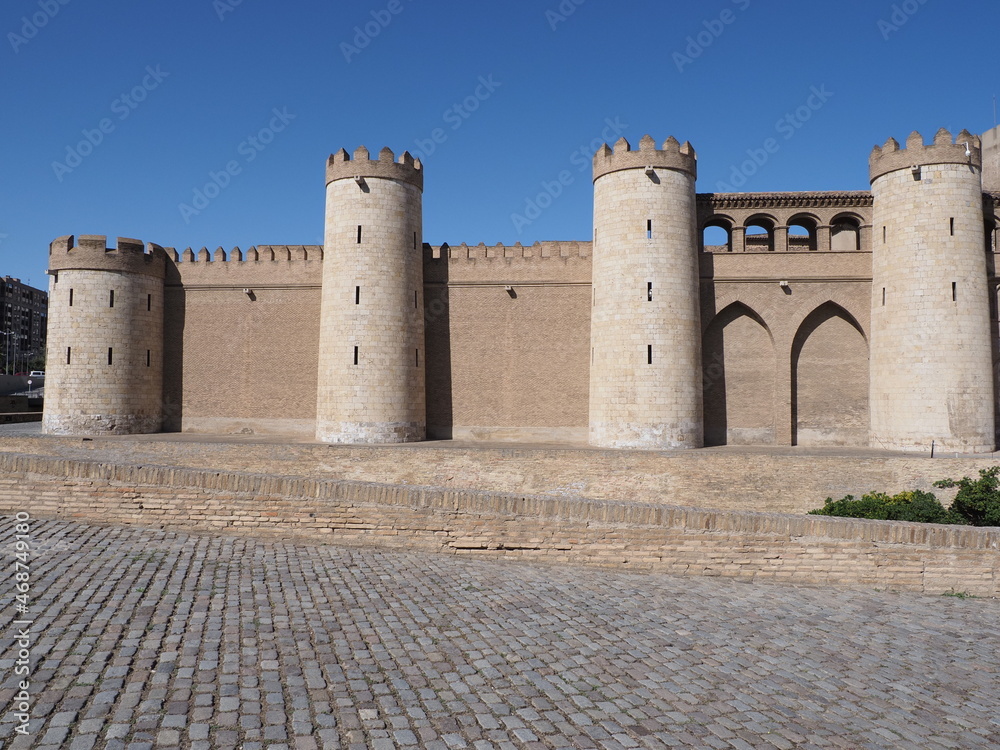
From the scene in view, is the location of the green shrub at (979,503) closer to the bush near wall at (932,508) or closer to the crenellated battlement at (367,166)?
the bush near wall at (932,508)

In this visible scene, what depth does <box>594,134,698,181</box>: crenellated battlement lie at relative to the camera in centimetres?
1886

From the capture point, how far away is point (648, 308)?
18625 millimetres

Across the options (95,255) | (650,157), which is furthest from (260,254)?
(650,157)

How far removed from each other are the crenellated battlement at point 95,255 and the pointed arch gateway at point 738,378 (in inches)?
694

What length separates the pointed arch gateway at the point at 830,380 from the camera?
19766 millimetres

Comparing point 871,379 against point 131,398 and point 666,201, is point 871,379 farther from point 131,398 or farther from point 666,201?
point 131,398

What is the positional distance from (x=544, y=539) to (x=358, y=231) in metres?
14.0

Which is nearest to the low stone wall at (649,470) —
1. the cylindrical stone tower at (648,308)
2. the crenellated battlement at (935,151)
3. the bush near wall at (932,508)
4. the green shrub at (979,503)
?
the bush near wall at (932,508)

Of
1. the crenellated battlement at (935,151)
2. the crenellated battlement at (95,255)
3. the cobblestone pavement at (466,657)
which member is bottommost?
the cobblestone pavement at (466,657)

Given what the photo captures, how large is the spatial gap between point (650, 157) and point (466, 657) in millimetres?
16305

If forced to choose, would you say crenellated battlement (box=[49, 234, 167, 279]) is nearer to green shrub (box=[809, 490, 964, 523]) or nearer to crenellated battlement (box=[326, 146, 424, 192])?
crenellated battlement (box=[326, 146, 424, 192])

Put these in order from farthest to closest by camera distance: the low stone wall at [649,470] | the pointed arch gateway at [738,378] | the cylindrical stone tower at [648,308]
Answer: the pointed arch gateway at [738,378] → the cylindrical stone tower at [648,308] → the low stone wall at [649,470]

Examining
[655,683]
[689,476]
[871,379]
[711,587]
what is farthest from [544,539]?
[871,379]

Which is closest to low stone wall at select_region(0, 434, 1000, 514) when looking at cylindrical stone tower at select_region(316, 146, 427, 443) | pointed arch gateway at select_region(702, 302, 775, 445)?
cylindrical stone tower at select_region(316, 146, 427, 443)
